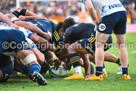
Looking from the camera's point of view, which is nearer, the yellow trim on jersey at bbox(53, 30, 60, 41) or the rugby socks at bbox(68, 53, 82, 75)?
the rugby socks at bbox(68, 53, 82, 75)

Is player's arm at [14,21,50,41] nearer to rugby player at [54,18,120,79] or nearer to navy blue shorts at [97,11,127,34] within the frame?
rugby player at [54,18,120,79]

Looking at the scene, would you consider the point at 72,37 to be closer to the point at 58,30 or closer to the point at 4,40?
the point at 58,30

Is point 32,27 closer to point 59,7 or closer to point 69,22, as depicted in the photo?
point 69,22

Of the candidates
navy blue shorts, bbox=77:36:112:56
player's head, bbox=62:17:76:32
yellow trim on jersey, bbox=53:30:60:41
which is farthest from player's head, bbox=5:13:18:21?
navy blue shorts, bbox=77:36:112:56

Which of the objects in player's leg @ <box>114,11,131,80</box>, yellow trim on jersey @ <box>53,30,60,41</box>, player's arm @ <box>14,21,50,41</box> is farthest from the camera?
yellow trim on jersey @ <box>53,30,60,41</box>

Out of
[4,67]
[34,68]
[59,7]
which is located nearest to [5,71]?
[4,67]

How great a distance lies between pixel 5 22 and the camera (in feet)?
18.6

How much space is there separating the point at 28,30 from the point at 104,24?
5.22ft

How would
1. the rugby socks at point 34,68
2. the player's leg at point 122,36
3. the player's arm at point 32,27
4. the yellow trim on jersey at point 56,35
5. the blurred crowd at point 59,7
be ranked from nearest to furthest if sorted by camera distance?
the rugby socks at point 34,68 < the player's leg at point 122,36 < the player's arm at point 32,27 < the yellow trim on jersey at point 56,35 < the blurred crowd at point 59,7

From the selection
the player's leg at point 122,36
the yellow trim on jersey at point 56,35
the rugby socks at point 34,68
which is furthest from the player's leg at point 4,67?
the player's leg at point 122,36

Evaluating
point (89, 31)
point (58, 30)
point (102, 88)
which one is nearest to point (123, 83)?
point (102, 88)

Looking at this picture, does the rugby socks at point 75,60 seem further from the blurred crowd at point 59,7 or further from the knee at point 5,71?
the blurred crowd at point 59,7

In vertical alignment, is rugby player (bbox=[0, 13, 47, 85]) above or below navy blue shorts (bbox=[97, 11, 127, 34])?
below

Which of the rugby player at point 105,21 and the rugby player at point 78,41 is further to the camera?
the rugby player at point 78,41
